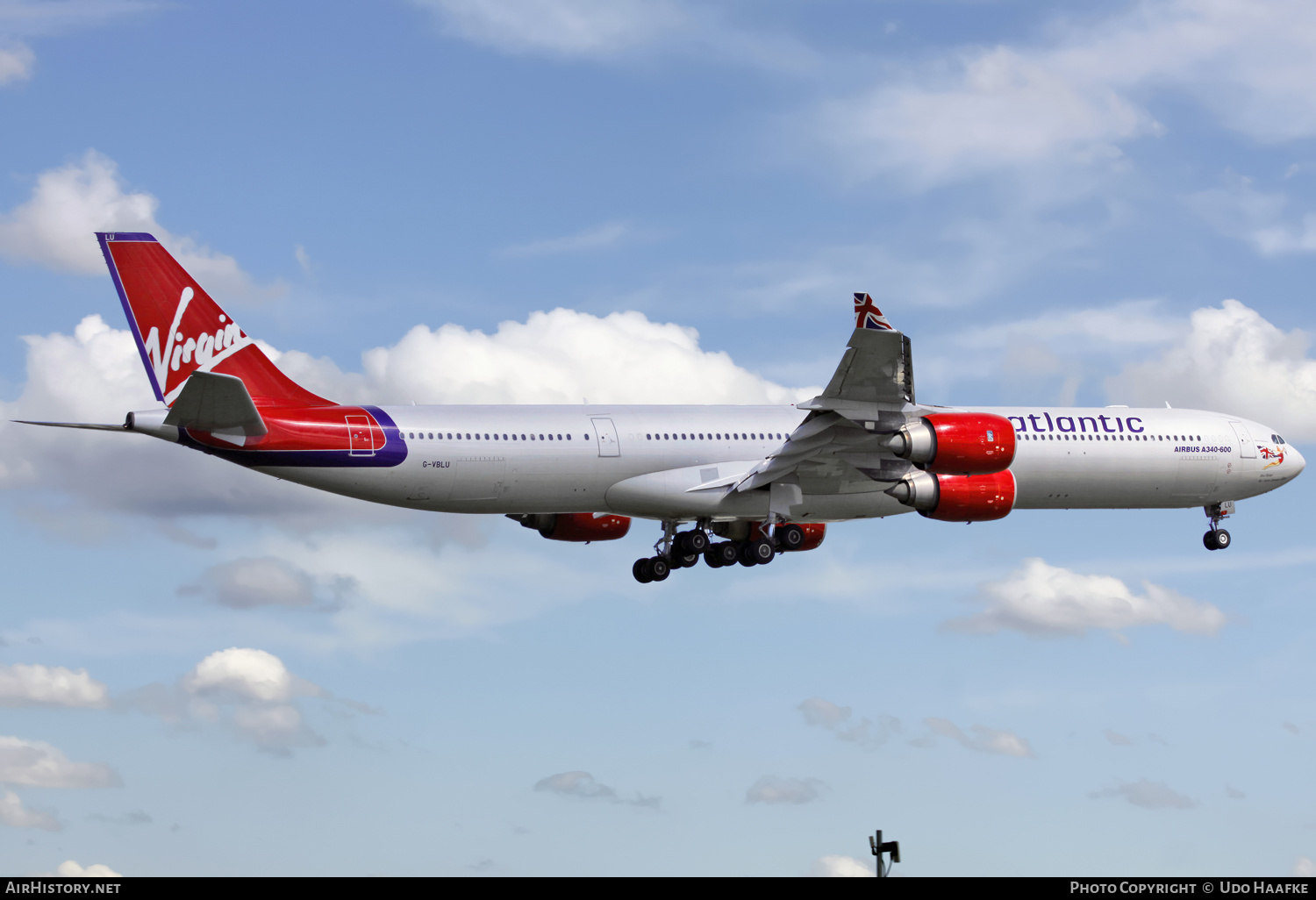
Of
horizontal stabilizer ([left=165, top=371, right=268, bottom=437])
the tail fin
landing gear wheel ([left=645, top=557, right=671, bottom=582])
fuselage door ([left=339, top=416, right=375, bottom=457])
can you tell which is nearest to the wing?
landing gear wheel ([left=645, top=557, right=671, bottom=582])

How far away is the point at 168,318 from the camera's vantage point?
3650 centimetres

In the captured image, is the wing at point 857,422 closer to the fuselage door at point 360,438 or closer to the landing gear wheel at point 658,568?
the landing gear wheel at point 658,568

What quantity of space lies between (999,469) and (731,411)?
8.60 metres

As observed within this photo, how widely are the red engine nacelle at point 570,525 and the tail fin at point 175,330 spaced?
968cm

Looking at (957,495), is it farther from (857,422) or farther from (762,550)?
(762,550)

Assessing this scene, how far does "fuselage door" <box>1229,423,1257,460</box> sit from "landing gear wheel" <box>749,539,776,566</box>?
16074 millimetres

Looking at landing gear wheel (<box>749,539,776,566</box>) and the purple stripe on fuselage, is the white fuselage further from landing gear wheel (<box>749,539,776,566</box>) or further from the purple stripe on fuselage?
landing gear wheel (<box>749,539,776,566</box>)

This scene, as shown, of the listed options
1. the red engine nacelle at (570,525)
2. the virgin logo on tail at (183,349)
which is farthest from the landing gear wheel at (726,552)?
the virgin logo on tail at (183,349)

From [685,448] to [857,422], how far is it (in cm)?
564

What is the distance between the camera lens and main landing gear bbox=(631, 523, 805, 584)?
42.6m

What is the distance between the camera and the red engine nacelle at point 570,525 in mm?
44719

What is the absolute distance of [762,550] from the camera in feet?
140
